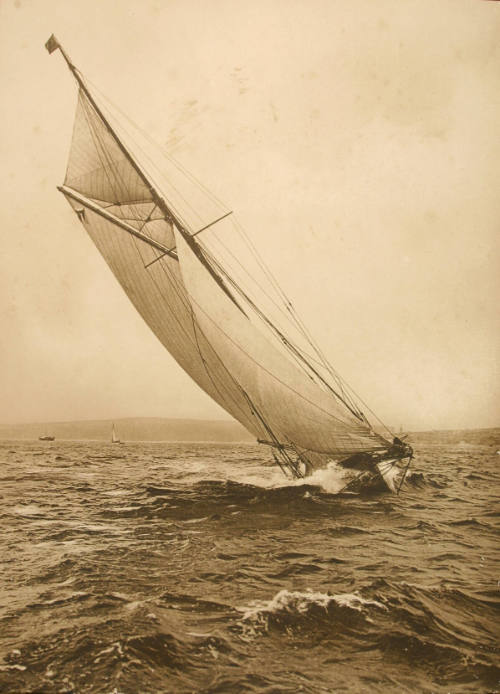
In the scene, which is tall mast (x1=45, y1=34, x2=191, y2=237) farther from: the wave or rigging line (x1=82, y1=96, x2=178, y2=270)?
the wave

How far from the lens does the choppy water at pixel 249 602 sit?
4.00 m

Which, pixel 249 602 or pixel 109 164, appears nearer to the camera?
pixel 249 602

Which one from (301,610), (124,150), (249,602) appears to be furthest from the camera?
(124,150)

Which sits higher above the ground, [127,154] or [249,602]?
[127,154]

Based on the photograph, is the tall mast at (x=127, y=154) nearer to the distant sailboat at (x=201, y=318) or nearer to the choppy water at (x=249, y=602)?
the distant sailboat at (x=201, y=318)

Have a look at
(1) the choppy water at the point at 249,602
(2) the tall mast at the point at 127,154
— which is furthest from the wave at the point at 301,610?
(2) the tall mast at the point at 127,154

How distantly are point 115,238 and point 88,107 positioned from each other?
4.03 metres

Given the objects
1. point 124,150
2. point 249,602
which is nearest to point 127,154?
point 124,150

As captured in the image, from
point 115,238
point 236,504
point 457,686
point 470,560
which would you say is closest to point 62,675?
point 457,686

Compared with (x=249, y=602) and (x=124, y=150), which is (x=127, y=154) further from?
(x=249, y=602)

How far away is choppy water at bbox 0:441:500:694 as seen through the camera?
400 cm

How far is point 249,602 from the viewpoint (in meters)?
5.59

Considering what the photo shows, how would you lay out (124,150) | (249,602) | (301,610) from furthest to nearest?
(124,150) → (249,602) → (301,610)

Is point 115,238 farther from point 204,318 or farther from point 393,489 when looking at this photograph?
point 393,489
